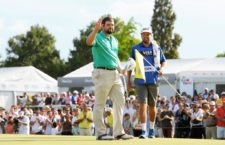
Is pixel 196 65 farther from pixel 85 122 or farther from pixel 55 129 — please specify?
pixel 85 122

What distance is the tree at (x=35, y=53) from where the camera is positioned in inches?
3164

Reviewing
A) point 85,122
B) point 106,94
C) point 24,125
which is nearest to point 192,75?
point 24,125

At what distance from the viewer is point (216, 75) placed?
30906mm

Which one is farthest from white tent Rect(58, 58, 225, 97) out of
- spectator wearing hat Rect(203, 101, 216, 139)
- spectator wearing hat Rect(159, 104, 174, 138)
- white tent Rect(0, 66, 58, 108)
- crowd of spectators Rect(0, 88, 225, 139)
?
spectator wearing hat Rect(203, 101, 216, 139)

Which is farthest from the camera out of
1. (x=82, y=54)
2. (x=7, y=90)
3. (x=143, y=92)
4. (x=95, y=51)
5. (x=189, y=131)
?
(x=82, y=54)

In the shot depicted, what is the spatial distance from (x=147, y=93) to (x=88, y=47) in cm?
6981

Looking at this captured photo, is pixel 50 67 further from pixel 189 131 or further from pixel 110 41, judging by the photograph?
pixel 110 41

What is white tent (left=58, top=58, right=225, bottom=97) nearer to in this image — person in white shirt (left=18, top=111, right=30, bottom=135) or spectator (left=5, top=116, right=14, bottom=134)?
person in white shirt (left=18, top=111, right=30, bottom=135)

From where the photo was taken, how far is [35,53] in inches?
3260

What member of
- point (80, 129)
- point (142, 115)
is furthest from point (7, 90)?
point (142, 115)

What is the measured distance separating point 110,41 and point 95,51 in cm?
30

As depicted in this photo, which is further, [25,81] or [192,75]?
[25,81]

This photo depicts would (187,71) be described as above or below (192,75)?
above

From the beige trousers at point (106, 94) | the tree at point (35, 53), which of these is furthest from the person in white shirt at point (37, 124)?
the tree at point (35, 53)
